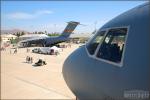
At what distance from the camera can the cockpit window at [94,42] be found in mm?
5364

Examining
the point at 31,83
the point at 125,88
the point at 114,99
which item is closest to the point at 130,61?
the point at 125,88

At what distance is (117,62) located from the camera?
4.41 meters

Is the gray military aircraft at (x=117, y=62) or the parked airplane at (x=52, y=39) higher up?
the gray military aircraft at (x=117, y=62)

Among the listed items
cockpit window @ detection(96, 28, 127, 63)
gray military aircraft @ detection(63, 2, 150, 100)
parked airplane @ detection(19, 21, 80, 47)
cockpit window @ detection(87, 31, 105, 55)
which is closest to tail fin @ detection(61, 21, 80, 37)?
parked airplane @ detection(19, 21, 80, 47)

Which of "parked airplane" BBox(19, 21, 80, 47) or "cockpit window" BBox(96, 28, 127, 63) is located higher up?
"cockpit window" BBox(96, 28, 127, 63)

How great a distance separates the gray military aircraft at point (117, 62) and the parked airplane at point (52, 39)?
62376mm

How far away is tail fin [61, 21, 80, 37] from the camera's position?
7306 cm

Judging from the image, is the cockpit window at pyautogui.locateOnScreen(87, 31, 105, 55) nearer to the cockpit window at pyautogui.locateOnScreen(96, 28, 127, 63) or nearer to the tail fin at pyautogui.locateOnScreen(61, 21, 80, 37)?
the cockpit window at pyautogui.locateOnScreen(96, 28, 127, 63)

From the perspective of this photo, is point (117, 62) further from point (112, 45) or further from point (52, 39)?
point (52, 39)

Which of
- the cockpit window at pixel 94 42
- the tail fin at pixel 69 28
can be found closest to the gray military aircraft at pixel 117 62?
the cockpit window at pixel 94 42

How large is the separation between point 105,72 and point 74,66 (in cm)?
141

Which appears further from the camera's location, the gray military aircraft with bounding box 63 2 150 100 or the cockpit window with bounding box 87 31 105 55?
the cockpit window with bounding box 87 31 105 55

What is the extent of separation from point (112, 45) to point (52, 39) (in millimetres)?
63022

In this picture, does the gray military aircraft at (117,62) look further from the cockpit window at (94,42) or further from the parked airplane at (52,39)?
the parked airplane at (52,39)
